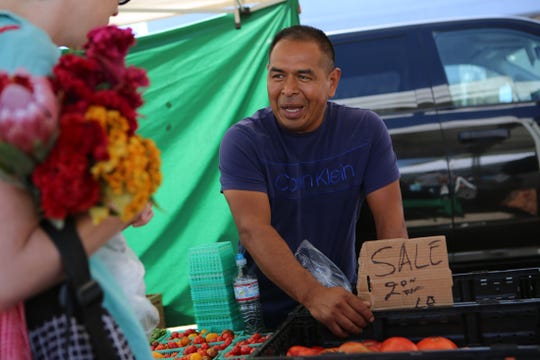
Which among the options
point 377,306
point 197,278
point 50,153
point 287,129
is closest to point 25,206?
point 50,153

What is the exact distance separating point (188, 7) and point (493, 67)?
2.31 metres

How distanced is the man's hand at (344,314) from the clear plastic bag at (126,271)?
0.69 m

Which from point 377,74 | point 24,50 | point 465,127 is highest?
point 24,50

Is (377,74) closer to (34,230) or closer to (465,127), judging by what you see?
→ (465,127)

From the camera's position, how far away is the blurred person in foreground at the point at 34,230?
3.74 ft

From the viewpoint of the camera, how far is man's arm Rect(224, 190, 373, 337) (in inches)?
78.4

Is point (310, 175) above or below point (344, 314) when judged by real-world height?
above

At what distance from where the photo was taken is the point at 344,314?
6.50ft

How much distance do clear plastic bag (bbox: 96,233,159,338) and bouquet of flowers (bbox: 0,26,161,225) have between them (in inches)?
8.1

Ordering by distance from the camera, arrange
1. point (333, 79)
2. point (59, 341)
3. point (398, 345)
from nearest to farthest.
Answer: point (59, 341), point (398, 345), point (333, 79)

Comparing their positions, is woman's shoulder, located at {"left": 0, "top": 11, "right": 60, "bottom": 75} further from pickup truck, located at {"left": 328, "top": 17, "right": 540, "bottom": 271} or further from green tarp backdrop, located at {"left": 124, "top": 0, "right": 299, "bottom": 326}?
pickup truck, located at {"left": 328, "top": 17, "right": 540, "bottom": 271}

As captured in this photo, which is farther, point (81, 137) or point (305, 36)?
point (305, 36)

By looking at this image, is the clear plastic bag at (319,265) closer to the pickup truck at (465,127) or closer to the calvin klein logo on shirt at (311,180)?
the calvin klein logo on shirt at (311,180)

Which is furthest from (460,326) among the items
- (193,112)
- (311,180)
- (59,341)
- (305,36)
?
(193,112)
